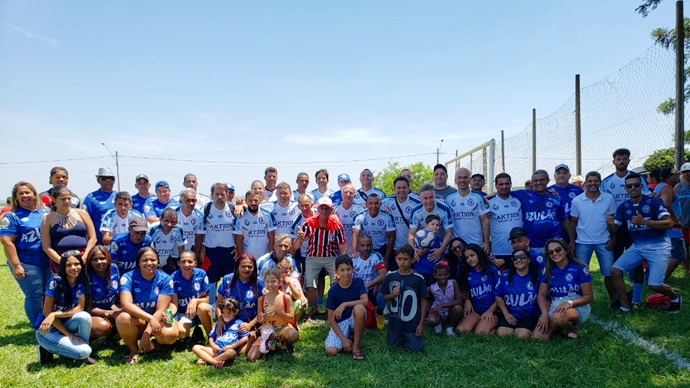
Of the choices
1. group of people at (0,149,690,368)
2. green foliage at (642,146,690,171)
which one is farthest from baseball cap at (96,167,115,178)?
green foliage at (642,146,690,171)

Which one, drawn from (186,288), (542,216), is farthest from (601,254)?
(186,288)

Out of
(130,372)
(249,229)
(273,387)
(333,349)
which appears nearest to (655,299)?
(333,349)

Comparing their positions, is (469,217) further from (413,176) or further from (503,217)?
(413,176)

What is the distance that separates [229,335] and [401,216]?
2.86m

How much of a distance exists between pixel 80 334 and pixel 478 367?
4.10 meters

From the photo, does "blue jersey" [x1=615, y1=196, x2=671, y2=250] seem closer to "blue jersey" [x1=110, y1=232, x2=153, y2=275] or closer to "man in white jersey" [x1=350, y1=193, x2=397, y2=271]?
"man in white jersey" [x1=350, y1=193, x2=397, y2=271]

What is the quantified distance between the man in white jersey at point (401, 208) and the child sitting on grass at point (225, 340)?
251 centimetres

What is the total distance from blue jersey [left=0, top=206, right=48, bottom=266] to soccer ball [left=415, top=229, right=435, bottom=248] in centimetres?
464

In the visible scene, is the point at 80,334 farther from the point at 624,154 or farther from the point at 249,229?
the point at 624,154

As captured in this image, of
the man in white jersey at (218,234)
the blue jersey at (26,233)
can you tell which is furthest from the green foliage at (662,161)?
the blue jersey at (26,233)

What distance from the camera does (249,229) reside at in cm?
631

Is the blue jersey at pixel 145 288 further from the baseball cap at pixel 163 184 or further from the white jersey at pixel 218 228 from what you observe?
the baseball cap at pixel 163 184

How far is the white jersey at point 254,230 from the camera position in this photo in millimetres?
6305

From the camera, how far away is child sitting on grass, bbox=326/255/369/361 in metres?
4.81
